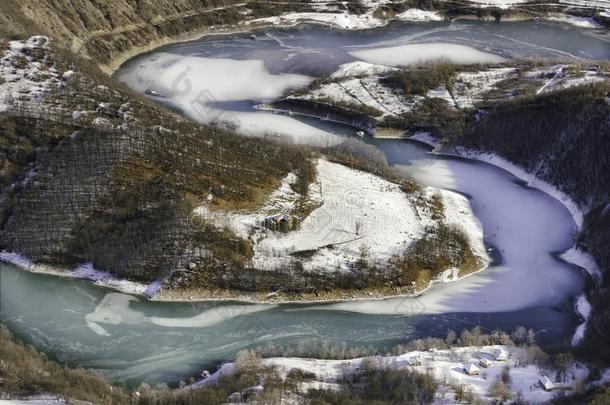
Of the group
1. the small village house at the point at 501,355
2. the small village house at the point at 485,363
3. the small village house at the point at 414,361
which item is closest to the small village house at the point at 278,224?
the small village house at the point at 414,361

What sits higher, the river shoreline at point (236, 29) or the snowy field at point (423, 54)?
the river shoreline at point (236, 29)

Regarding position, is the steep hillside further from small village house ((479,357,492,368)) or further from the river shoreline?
the river shoreline

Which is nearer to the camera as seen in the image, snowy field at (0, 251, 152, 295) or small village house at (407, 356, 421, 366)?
small village house at (407, 356, 421, 366)

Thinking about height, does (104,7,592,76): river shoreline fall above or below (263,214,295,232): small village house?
above

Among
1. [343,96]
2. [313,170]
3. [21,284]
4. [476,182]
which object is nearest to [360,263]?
[313,170]

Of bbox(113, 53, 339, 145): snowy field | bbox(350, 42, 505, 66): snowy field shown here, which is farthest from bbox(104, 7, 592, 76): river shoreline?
bbox(350, 42, 505, 66): snowy field

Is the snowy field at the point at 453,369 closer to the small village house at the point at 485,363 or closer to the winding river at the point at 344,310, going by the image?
the small village house at the point at 485,363

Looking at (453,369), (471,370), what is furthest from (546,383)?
(453,369)

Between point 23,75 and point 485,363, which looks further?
point 23,75

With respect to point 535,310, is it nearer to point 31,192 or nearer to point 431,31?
point 31,192

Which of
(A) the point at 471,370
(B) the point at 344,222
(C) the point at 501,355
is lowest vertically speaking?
(A) the point at 471,370

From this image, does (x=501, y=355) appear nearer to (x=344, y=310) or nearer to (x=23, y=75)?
(x=344, y=310)
